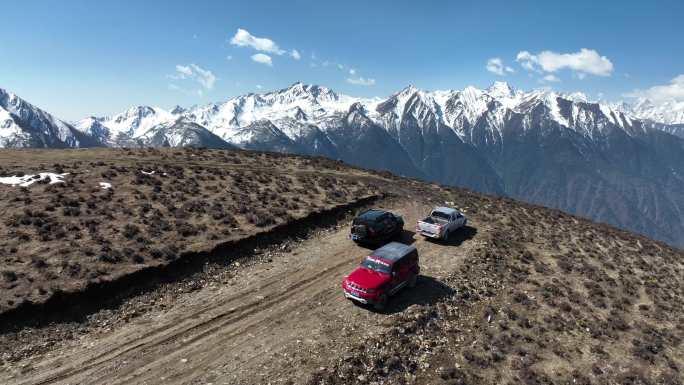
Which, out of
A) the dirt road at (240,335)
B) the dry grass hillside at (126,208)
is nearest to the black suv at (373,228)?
the dirt road at (240,335)

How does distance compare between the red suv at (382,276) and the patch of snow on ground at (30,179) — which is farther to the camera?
the patch of snow on ground at (30,179)

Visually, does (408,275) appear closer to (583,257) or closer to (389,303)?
(389,303)

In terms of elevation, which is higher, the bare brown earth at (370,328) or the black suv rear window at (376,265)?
the black suv rear window at (376,265)

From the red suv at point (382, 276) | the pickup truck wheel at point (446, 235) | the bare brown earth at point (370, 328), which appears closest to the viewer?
the bare brown earth at point (370, 328)

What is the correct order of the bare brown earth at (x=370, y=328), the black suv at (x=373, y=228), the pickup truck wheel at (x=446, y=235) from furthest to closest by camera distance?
the pickup truck wheel at (x=446, y=235), the black suv at (x=373, y=228), the bare brown earth at (x=370, y=328)

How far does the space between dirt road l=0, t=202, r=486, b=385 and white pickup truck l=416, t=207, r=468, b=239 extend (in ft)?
19.8

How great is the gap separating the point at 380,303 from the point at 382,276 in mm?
1526

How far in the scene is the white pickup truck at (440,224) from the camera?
33.5 m

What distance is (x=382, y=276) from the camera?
23.1 m

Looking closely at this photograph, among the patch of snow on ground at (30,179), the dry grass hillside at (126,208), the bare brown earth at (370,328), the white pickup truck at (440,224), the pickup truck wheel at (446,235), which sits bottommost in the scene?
the bare brown earth at (370,328)

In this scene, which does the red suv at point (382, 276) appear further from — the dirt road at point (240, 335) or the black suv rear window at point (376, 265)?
the dirt road at point (240, 335)

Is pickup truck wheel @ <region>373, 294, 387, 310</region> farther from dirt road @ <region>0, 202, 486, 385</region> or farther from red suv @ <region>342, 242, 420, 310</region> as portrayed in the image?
dirt road @ <region>0, 202, 486, 385</region>

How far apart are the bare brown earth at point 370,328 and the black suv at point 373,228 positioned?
3.85 feet

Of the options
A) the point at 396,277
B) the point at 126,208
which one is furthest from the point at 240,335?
the point at 126,208
